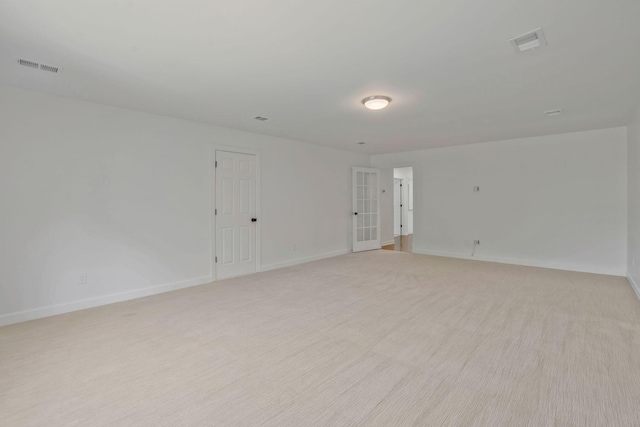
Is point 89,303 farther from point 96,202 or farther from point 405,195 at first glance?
point 405,195

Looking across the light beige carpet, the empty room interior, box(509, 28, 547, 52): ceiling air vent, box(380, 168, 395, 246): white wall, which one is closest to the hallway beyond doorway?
box(380, 168, 395, 246): white wall

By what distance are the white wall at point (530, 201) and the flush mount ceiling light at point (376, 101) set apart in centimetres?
368

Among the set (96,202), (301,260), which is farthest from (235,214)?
(96,202)

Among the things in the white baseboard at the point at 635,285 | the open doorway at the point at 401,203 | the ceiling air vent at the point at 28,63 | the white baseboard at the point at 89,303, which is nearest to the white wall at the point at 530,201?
the white baseboard at the point at 635,285

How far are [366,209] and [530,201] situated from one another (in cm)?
335

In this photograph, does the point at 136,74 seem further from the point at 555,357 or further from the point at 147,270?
the point at 555,357

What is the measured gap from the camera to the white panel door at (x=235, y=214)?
481 centimetres

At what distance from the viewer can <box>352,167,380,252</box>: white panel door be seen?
7255 mm

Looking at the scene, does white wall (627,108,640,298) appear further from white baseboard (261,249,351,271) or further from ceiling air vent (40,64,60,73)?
ceiling air vent (40,64,60,73)

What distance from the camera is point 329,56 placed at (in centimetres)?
245

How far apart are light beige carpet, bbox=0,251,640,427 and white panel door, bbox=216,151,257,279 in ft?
3.09

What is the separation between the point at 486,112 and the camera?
4008 millimetres

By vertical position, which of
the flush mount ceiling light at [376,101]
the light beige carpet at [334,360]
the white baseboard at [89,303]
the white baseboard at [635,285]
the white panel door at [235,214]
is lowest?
the light beige carpet at [334,360]

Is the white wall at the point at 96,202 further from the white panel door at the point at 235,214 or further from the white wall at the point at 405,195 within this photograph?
the white wall at the point at 405,195
